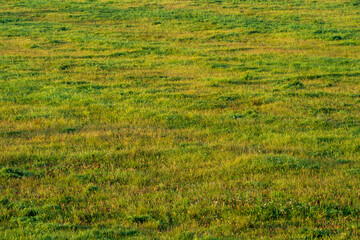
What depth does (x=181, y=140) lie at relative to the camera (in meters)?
12.2

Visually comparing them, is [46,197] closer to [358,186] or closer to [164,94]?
[358,186]

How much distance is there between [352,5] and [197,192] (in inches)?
1846

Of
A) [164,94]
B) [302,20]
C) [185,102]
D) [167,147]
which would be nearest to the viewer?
[167,147]

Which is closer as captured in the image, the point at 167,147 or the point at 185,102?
the point at 167,147

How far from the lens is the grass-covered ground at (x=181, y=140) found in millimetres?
7633

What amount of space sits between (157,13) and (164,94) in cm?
3181

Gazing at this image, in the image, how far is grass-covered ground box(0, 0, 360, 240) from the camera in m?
7.63

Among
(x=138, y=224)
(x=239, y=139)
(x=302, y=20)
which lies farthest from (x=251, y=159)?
(x=302, y=20)

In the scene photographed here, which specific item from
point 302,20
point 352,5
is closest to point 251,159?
point 302,20

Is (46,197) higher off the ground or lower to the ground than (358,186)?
higher

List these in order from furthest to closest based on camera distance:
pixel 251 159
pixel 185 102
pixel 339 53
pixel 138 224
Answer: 1. pixel 339 53
2. pixel 185 102
3. pixel 251 159
4. pixel 138 224

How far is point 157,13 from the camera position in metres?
47.6

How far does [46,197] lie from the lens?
8586 millimetres

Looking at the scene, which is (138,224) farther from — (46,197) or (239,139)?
(239,139)
